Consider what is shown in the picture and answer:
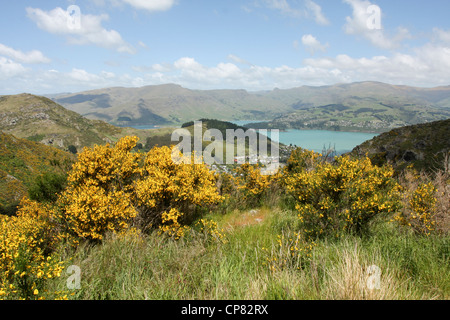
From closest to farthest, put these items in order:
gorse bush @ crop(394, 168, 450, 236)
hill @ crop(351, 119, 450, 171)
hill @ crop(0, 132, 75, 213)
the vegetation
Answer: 1. the vegetation
2. gorse bush @ crop(394, 168, 450, 236)
3. hill @ crop(351, 119, 450, 171)
4. hill @ crop(0, 132, 75, 213)

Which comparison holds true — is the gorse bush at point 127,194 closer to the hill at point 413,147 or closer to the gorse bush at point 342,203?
the gorse bush at point 342,203

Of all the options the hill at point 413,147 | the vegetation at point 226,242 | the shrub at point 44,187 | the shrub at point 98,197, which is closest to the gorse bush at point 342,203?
the vegetation at point 226,242

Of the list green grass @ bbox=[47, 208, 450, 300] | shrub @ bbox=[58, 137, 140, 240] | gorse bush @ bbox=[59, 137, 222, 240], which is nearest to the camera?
green grass @ bbox=[47, 208, 450, 300]

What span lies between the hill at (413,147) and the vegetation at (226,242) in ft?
68.9

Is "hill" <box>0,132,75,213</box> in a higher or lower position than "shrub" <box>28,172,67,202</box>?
lower

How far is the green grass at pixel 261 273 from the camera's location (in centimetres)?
284

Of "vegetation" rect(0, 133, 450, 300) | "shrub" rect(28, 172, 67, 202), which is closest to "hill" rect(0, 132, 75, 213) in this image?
"shrub" rect(28, 172, 67, 202)

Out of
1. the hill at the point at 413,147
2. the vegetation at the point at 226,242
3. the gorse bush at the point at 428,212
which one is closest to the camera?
the vegetation at the point at 226,242

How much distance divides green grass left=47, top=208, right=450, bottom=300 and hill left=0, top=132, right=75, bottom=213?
180 ft

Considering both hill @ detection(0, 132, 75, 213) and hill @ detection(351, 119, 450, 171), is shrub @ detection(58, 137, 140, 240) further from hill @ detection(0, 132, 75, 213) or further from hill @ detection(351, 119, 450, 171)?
hill @ detection(0, 132, 75, 213)

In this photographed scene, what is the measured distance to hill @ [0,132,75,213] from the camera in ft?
173

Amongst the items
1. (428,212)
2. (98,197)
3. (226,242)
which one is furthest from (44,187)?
(428,212)

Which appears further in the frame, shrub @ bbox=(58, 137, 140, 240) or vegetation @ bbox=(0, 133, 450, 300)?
shrub @ bbox=(58, 137, 140, 240)
